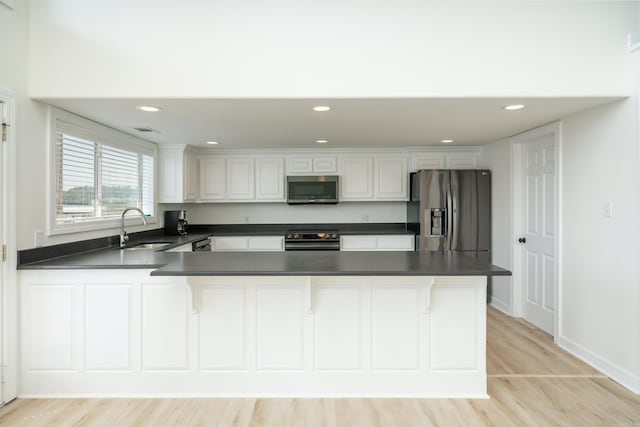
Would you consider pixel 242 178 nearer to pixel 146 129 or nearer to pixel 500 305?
pixel 146 129

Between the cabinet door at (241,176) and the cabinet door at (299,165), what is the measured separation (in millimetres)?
539

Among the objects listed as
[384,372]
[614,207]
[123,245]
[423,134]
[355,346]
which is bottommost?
[384,372]

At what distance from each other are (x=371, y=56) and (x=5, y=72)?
7.90 feet

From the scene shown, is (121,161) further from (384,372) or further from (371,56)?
(384,372)

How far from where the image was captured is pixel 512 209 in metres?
4.27

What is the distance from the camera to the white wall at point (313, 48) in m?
2.54

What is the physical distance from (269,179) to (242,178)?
382mm

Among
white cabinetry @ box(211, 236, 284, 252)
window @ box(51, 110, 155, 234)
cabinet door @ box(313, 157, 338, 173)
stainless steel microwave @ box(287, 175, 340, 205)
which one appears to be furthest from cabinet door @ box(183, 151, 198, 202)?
cabinet door @ box(313, 157, 338, 173)

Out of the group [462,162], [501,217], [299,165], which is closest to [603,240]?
[501,217]

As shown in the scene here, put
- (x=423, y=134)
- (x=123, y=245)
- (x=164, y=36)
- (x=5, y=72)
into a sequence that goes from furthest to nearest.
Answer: (x=423, y=134), (x=123, y=245), (x=164, y=36), (x=5, y=72)

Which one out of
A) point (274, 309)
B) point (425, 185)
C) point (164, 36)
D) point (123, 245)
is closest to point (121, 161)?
point (123, 245)

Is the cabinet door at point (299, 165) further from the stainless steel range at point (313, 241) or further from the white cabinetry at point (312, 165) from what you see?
the stainless steel range at point (313, 241)

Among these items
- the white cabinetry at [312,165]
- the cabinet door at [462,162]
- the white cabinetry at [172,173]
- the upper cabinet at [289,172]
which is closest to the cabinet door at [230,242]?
the upper cabinet at [289,172]

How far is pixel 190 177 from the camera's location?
493 cm
